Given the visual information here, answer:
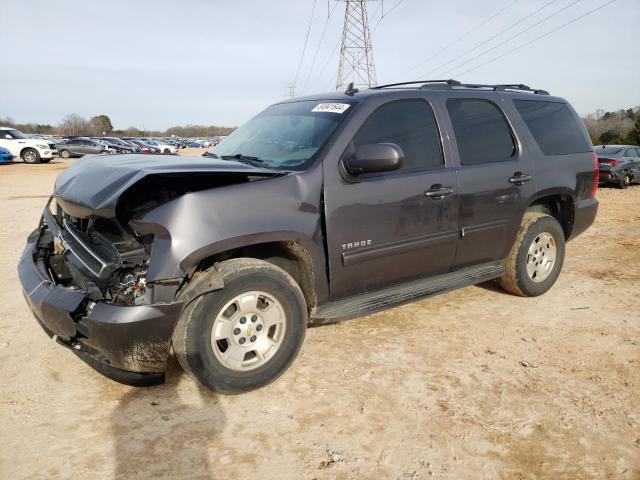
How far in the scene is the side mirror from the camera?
9.91 feet

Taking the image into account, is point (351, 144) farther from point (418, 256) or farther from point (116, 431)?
point (116, 431)

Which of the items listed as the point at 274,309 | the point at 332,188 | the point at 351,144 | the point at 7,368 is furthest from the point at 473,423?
the point at 7,368

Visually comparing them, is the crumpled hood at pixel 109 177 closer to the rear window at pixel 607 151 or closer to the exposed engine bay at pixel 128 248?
the exposed engine bay at pixel 128 248

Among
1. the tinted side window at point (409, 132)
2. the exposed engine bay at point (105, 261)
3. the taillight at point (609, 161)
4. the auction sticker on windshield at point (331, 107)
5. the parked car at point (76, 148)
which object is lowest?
the taillight at point (609, 161)

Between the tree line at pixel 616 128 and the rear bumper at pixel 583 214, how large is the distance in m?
16.8

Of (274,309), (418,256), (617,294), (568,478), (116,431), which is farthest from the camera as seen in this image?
(617,294)

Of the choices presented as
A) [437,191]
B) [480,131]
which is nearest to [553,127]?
[480,131]

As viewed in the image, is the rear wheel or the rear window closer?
the rear window

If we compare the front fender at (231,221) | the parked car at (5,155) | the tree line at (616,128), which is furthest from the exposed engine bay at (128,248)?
the parked car at (5,155)

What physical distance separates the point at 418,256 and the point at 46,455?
261cm

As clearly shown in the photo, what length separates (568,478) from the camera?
2.22 m

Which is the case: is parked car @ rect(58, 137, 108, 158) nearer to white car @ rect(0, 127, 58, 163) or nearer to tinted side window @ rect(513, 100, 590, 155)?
white car @ rect(0, 127, 58, 163)

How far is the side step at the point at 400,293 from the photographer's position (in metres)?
3.20

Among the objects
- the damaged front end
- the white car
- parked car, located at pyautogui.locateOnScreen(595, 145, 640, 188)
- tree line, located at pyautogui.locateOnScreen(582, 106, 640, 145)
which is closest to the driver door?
the damaged front end
